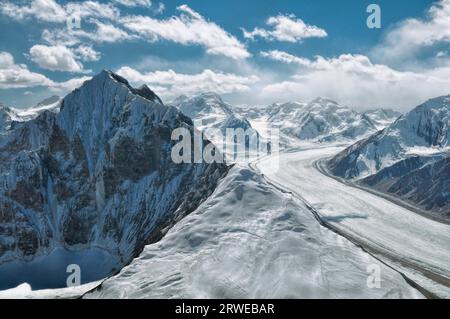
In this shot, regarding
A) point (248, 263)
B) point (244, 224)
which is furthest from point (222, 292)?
point (244, 224)

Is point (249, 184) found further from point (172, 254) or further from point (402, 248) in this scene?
point (402, 248)

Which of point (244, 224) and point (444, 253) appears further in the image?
point (444, 253)
